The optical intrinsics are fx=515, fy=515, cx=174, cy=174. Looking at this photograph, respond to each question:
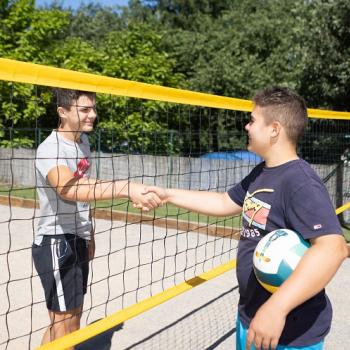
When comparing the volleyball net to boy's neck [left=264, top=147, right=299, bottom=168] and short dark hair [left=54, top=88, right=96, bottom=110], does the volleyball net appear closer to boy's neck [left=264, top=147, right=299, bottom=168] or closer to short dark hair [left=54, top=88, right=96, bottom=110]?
short dark hair [left=54, top=88, right=96, bottom=110]

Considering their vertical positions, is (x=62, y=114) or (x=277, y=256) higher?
(x=62, y=114)

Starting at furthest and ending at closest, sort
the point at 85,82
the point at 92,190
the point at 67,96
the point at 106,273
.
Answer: the point at 106,273, the point at 67,96, the point at 92,190, the point at 85,82

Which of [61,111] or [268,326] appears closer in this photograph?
[268,326]

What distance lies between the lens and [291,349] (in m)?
2.02

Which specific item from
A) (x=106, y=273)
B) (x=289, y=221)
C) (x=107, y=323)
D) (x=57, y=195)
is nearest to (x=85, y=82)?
(x=57, y=195)

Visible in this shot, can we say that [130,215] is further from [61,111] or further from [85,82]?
[85,82]

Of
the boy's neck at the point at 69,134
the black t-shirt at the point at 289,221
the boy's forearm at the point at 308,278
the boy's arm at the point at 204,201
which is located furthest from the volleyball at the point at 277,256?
the boy's neck at the point at 69,134

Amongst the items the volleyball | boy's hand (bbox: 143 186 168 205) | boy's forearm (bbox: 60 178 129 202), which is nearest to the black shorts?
boy's forearm (bbox: 60 178 129 202)

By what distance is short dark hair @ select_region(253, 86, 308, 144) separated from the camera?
6.79ft

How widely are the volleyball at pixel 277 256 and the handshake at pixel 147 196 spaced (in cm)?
76

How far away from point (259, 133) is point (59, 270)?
53.8 inches

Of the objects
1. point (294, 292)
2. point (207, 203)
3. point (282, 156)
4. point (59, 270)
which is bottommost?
point (59, 270)

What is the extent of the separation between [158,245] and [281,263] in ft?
17.7

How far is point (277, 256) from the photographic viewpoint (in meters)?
2.03
